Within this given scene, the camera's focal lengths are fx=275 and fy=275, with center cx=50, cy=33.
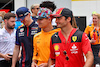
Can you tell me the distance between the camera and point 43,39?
17.4 ft

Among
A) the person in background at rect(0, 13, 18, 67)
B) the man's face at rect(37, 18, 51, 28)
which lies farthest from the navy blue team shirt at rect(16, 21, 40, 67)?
the person in background at rect(0, 13, 18, 67)

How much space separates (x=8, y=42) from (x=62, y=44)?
3.25m

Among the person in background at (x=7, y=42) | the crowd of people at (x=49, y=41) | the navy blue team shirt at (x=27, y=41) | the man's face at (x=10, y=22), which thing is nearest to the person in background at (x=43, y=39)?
the crowd of people at (x=49, y=41)

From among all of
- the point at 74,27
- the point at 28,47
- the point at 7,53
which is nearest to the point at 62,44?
the point at 74,27

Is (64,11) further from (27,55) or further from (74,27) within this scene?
(27,55)

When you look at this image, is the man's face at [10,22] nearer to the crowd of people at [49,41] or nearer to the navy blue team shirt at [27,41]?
the crowd of people at [49,41]

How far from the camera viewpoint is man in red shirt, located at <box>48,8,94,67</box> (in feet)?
14.1

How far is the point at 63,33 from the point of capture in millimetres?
4543

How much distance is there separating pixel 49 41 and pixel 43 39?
0.13 metres

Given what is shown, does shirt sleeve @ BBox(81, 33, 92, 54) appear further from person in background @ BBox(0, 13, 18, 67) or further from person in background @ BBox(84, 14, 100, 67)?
person in background @ BBox(84, 14, 100, 67)

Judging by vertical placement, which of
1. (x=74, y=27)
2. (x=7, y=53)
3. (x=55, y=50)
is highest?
(x=74, y=27)

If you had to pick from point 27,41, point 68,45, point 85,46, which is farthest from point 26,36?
point 85,46

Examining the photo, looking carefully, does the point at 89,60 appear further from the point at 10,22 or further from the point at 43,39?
the point at 10,22

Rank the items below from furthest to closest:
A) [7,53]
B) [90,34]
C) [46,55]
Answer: [90,34] < [7,53] < [46,55]
